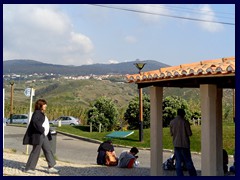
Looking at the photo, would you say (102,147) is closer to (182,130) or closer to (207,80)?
(182,130)

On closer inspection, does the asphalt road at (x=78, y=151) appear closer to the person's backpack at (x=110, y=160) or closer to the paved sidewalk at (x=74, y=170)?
the person's backpack at (x=110, y=160)

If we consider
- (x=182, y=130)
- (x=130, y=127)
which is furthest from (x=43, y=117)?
(x=130, y=127)

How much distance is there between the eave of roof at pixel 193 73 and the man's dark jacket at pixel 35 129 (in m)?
1.93

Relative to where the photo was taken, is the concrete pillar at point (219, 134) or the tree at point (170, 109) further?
the tree at point (170, 109)

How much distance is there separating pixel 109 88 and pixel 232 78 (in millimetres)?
76714

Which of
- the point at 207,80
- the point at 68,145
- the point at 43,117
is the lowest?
the point at 68,145

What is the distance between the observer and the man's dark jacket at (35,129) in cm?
971

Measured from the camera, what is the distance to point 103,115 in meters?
30.5

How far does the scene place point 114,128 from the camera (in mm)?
31281

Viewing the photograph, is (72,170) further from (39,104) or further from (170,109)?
(170,109)

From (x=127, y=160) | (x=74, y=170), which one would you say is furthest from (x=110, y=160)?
(x=74, y=170)

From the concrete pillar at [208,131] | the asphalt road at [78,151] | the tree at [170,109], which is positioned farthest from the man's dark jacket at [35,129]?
the tree at [170,109]

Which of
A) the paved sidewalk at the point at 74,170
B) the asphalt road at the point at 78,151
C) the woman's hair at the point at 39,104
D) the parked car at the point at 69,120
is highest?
the woman's hair at the point at 39,104

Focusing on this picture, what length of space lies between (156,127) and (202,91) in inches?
68.0
